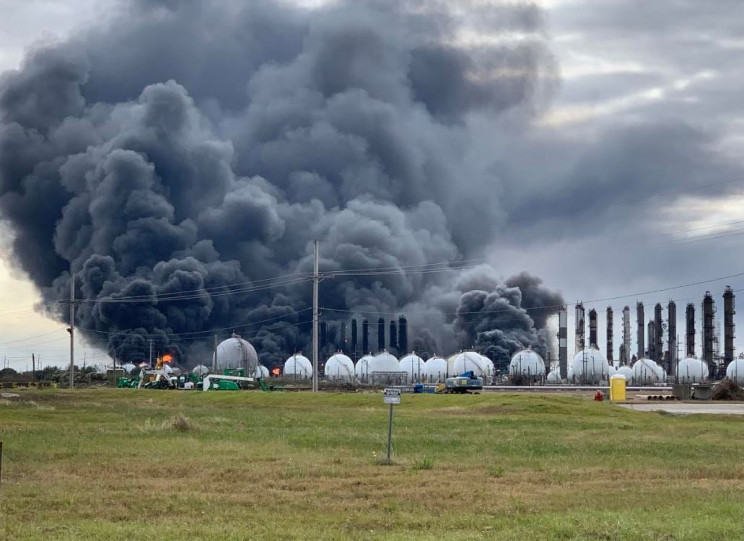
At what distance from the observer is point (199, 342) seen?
156m

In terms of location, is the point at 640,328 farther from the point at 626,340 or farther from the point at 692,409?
the point at 692,409

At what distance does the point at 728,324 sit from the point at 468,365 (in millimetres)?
Answer: 39040

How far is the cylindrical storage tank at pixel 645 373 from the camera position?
507 ft

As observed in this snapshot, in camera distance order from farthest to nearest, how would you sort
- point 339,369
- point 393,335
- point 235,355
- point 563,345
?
point 393,335 → point 563,345 → point 339,369 → point 235,355

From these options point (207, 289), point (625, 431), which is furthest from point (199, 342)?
point (625, 431)

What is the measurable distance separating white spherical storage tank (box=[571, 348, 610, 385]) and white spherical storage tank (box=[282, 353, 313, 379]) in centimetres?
3797

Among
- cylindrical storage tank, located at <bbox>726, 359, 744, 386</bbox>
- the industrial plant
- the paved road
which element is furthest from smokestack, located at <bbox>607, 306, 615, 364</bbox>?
the paved road

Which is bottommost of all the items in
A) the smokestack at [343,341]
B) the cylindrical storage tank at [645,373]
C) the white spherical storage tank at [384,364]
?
the cylindrical storage tank at [645,373]

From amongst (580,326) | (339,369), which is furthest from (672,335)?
(339,369)

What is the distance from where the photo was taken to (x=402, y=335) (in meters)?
169

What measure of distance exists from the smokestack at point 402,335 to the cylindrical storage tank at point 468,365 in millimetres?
18298

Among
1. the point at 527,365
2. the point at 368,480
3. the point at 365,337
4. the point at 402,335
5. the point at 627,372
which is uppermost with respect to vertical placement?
the point at 402,335

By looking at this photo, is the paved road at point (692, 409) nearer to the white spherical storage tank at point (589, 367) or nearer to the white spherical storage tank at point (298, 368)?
the white spherical storage tank at point (589, 367)

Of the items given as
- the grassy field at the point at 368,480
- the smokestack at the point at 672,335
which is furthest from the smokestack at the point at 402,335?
the grassy field at the point at 368,480
